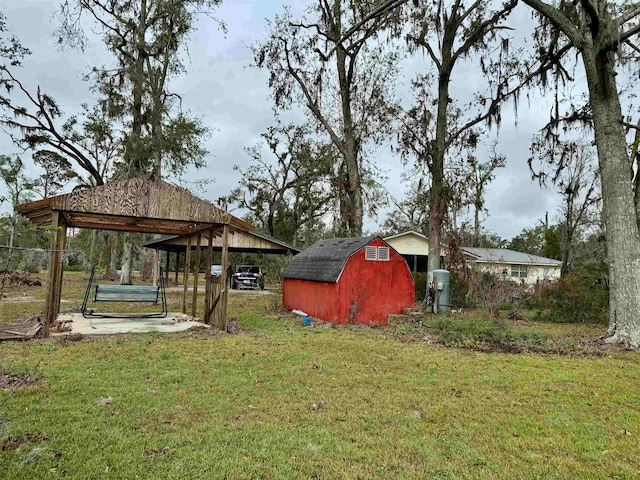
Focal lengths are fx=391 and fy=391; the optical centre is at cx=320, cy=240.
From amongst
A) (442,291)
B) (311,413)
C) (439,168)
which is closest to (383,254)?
(442,291)

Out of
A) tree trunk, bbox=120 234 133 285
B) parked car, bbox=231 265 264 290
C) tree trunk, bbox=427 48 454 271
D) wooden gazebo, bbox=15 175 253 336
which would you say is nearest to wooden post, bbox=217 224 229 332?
wooden gazebo, bbox=15 175 253 336

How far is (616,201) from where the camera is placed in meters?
8.55

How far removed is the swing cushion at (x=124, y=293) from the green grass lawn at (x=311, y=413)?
1860 millimetres

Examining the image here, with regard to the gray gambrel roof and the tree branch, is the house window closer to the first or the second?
the gray gambrel roof

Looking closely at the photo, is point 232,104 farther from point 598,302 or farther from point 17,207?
point 598,302

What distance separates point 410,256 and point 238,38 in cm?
1935

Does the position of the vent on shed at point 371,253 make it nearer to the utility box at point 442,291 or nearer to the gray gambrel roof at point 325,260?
the gray gambrel roof at point 325,260

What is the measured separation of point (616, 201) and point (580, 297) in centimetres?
534

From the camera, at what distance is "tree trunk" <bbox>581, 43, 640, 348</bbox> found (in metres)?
8.26

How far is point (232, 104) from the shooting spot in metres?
21.5

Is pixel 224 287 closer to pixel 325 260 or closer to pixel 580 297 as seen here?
pixel 325 260

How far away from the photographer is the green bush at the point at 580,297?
494 inches

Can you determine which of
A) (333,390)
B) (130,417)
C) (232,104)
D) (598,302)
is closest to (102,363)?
(130,417)

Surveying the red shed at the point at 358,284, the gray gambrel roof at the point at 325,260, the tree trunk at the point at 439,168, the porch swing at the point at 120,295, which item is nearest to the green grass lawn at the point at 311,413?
the porch swing at the point at 120,295
